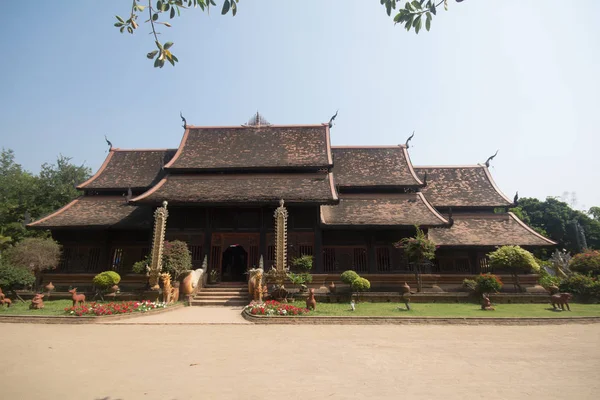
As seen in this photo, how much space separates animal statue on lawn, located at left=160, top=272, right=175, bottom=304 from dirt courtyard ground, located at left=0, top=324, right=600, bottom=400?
4.21m

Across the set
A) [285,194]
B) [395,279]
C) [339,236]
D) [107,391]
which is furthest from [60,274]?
[395,279]

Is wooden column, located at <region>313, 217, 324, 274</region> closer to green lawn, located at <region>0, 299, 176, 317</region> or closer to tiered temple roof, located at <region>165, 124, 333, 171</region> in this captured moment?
tiered temple roof, located at <region>165, 124, 333, 171</region>

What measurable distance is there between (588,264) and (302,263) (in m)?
14.8

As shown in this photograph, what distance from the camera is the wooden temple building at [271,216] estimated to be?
55.3 feet

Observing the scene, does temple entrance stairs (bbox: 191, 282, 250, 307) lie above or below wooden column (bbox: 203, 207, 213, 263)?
below

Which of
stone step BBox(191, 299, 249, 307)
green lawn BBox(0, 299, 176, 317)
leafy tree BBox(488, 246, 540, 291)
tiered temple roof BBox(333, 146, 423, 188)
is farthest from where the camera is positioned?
tiered temple roof BBox(333, 146, 423, 188)

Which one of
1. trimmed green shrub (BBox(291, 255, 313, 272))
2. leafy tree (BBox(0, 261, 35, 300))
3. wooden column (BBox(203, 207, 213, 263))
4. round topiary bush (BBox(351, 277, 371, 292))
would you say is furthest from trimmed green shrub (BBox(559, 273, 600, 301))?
leafy tree (BBox(0, 261, 35, 300))

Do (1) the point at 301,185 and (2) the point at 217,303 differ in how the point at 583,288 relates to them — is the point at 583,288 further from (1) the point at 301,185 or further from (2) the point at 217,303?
(2) the point at 217,303

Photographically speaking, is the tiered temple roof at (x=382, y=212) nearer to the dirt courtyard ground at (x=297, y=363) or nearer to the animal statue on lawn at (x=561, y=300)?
the animal statue on lawn at (x=561, y=300)

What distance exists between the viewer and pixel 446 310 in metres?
11.8

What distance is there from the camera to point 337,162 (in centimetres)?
2258

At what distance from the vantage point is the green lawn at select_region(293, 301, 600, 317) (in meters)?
10.9

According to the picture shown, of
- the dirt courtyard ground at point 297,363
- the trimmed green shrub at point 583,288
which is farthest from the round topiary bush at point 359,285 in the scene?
the trimmed green shrub at point 583,288

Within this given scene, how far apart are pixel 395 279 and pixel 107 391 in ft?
46.8
